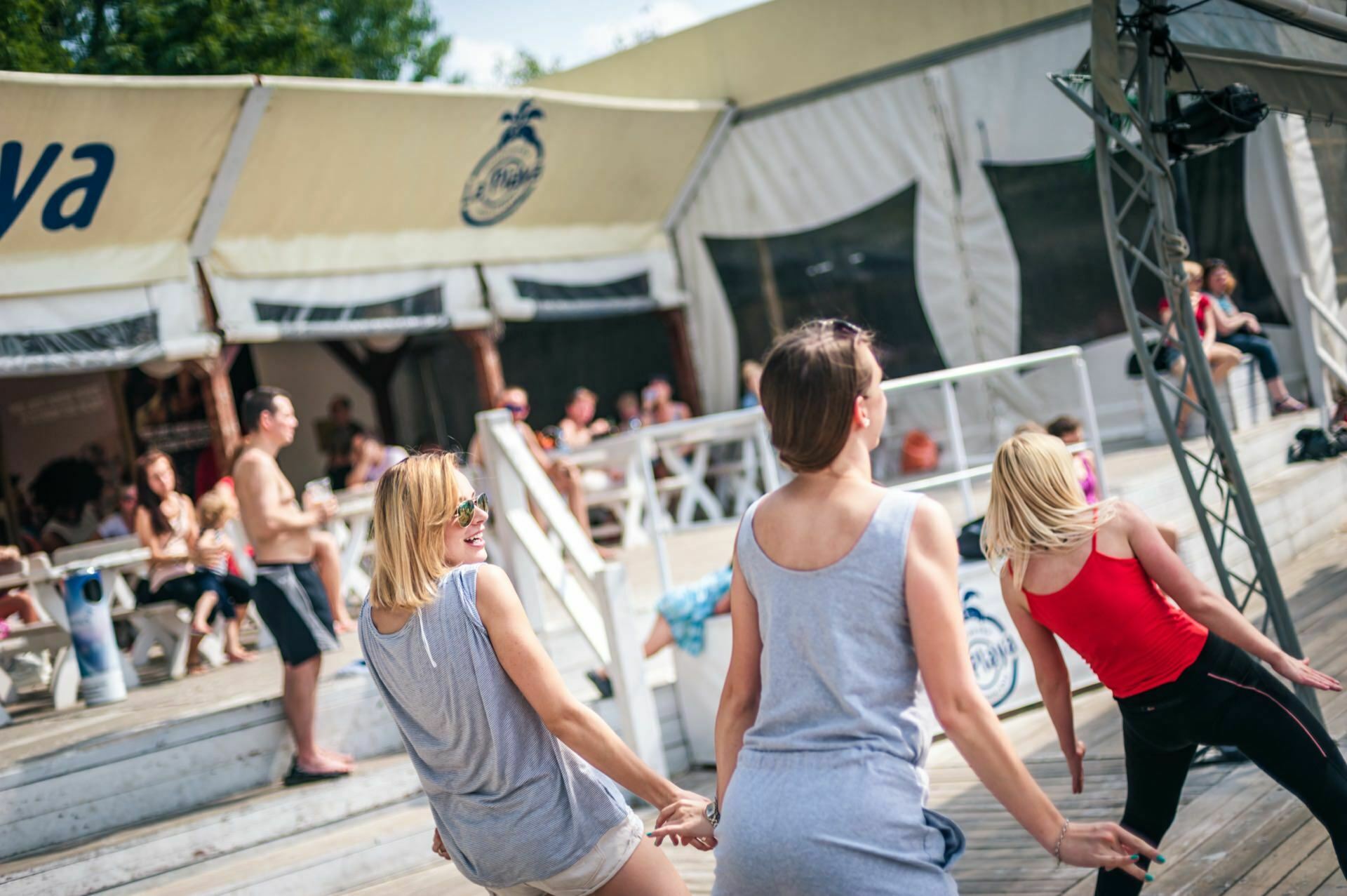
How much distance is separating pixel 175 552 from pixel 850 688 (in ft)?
18.3

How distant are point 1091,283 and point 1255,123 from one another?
6.79m

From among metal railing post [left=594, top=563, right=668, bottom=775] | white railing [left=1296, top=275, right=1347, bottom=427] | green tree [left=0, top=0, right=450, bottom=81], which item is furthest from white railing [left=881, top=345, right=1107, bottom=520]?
green tree [left=0, top=0, right=450, bottom=81]

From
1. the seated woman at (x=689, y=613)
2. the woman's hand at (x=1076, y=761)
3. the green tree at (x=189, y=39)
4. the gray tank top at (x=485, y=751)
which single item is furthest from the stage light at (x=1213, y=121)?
the green tree at (x=189, y=39)

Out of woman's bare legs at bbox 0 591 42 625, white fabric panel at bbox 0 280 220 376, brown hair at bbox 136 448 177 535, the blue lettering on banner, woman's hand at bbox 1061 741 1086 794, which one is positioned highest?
the blue lettering on banner

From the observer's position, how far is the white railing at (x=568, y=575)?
17.0ft

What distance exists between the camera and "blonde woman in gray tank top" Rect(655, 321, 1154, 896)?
176 cm

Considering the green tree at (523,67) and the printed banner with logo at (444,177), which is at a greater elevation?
the green tree at (523,67)

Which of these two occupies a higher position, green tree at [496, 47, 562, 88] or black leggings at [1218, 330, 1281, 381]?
green tree at [496, 47, 562, 88]

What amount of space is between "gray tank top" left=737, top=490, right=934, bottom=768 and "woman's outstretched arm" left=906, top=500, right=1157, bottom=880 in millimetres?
27

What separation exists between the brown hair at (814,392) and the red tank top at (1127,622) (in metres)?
1.17

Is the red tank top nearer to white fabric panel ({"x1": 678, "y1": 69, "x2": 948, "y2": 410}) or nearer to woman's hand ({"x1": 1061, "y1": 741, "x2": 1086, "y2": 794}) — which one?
woman's hand ({"x1": 1061, "y1": 741, "x2": 1086, "y2": 794})

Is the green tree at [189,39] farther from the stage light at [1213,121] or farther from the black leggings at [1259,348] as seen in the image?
the stage light at [1213,121]

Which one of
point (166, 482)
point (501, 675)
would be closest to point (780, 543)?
point (501, 675)

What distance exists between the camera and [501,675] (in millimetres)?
2295
